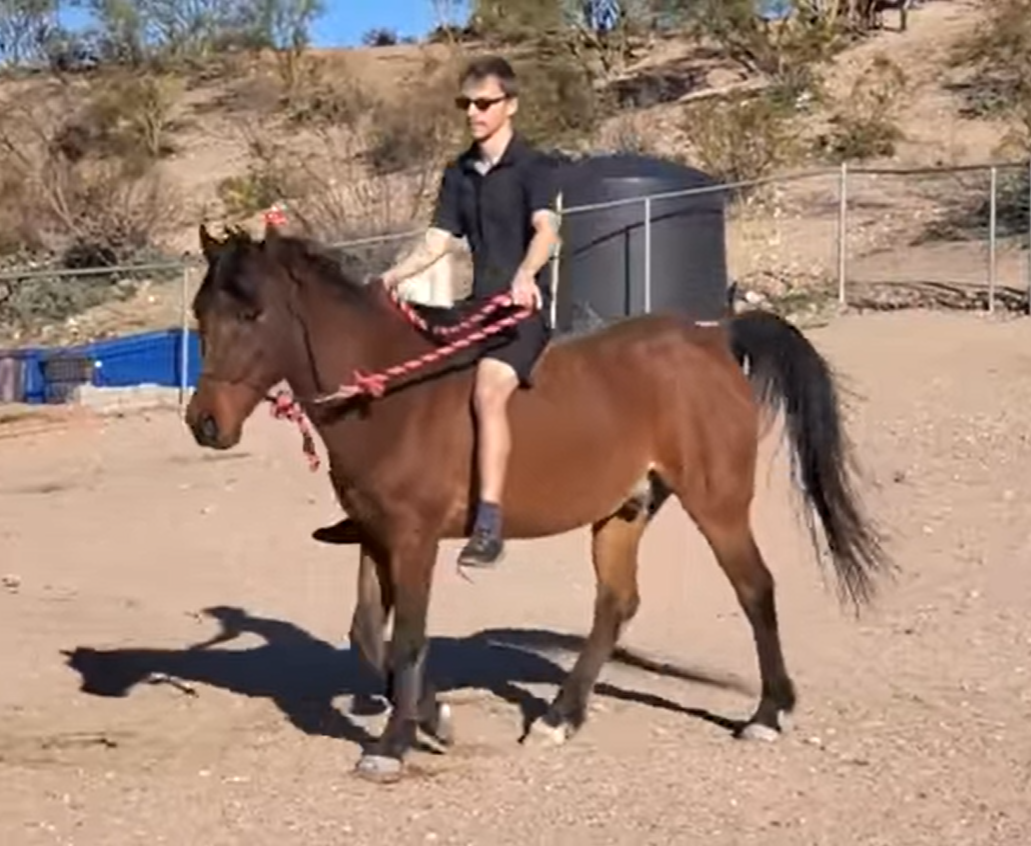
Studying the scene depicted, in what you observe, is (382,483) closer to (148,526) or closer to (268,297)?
(268,297)

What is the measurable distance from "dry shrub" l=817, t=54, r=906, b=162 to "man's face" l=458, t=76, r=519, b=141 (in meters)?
27.7

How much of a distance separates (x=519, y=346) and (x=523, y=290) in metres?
0.27

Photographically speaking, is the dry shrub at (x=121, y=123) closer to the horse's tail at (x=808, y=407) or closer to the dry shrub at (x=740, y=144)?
the dry shrub at (x=740, y=144)

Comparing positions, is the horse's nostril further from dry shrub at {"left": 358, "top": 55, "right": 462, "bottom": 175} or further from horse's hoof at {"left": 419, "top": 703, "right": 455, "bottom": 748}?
dry shrub at {"left": 358, "top": 55, "right": 462, "bottom": 175}

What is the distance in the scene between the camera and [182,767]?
727 cm

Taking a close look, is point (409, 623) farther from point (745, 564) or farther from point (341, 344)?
point (745, 564)

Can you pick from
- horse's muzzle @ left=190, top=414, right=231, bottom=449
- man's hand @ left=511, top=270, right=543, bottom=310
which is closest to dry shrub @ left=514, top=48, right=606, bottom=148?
man's hand @ left=511, top=270, right=543, bottom=310

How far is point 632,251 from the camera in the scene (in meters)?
21.4

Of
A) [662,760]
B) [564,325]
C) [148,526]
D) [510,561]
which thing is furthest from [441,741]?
[564,325]

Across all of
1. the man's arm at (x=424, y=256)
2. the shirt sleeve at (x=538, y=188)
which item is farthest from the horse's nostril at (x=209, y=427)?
the shirt sleeve at (x=538, y=188)

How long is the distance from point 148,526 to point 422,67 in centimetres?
3924

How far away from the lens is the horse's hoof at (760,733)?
763cm

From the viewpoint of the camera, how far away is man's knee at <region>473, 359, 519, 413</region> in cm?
725

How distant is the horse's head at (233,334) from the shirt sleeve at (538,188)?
2.82ft
